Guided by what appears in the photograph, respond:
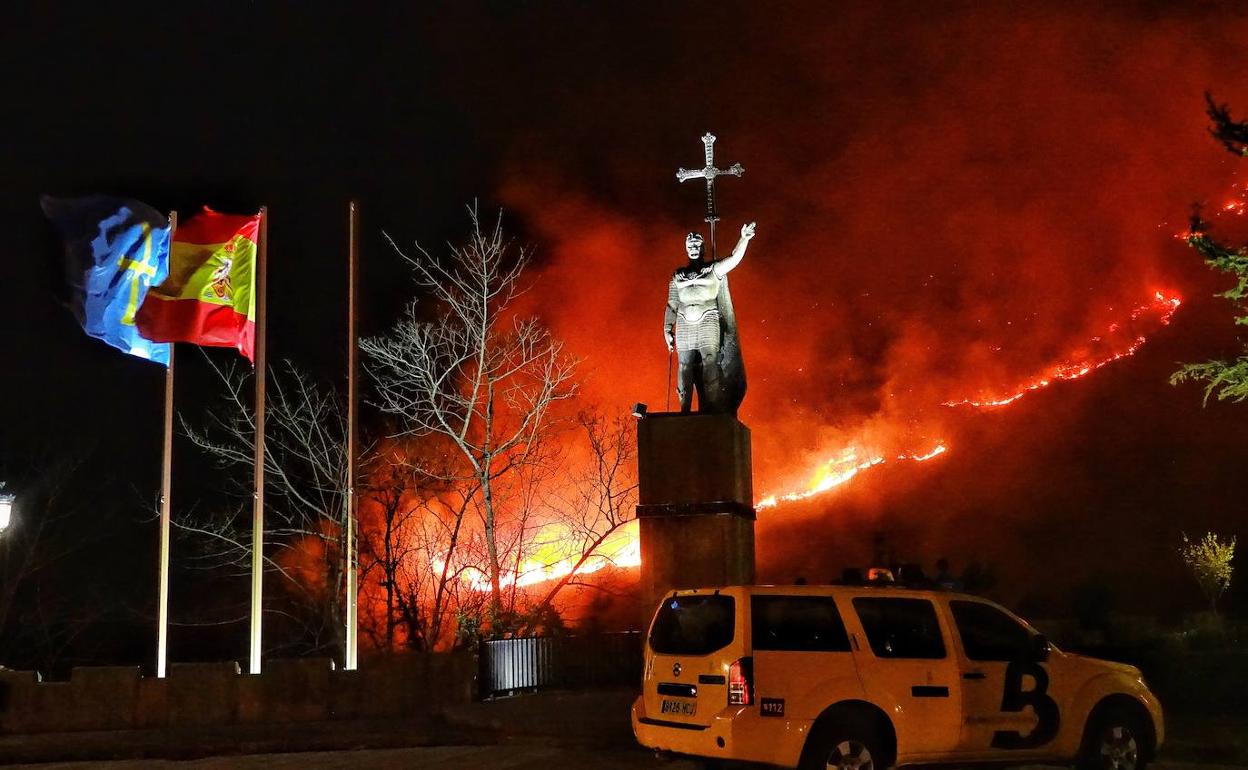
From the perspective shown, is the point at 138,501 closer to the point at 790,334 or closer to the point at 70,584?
the point at 70,584

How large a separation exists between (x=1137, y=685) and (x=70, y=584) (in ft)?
111

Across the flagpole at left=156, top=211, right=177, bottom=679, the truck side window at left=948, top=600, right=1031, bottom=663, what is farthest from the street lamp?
the truck side window at left=948, top=600, right=1031, bottom=663

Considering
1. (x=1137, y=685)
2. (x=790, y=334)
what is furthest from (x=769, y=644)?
(x=790, y=334)

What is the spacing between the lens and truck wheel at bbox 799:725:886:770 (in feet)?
27.7

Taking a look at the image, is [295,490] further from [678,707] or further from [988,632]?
[988,632]

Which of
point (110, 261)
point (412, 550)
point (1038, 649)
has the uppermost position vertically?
point (110, 261)

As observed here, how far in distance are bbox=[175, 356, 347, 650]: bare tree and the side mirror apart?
17.5m

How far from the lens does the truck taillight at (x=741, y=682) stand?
8.41 m

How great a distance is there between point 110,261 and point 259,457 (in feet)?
12.0

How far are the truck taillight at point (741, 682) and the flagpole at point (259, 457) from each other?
9.73 meters

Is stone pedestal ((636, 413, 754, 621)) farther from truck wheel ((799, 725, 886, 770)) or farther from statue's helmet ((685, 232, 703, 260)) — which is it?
truck wheel ((799, 725, 886, 770))

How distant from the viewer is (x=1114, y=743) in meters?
9.58

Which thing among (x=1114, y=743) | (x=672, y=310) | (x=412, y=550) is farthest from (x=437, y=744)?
(x=412, y=550)

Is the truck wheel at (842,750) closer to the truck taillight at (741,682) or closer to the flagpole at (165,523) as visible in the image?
the truck taillight at (741,682)
